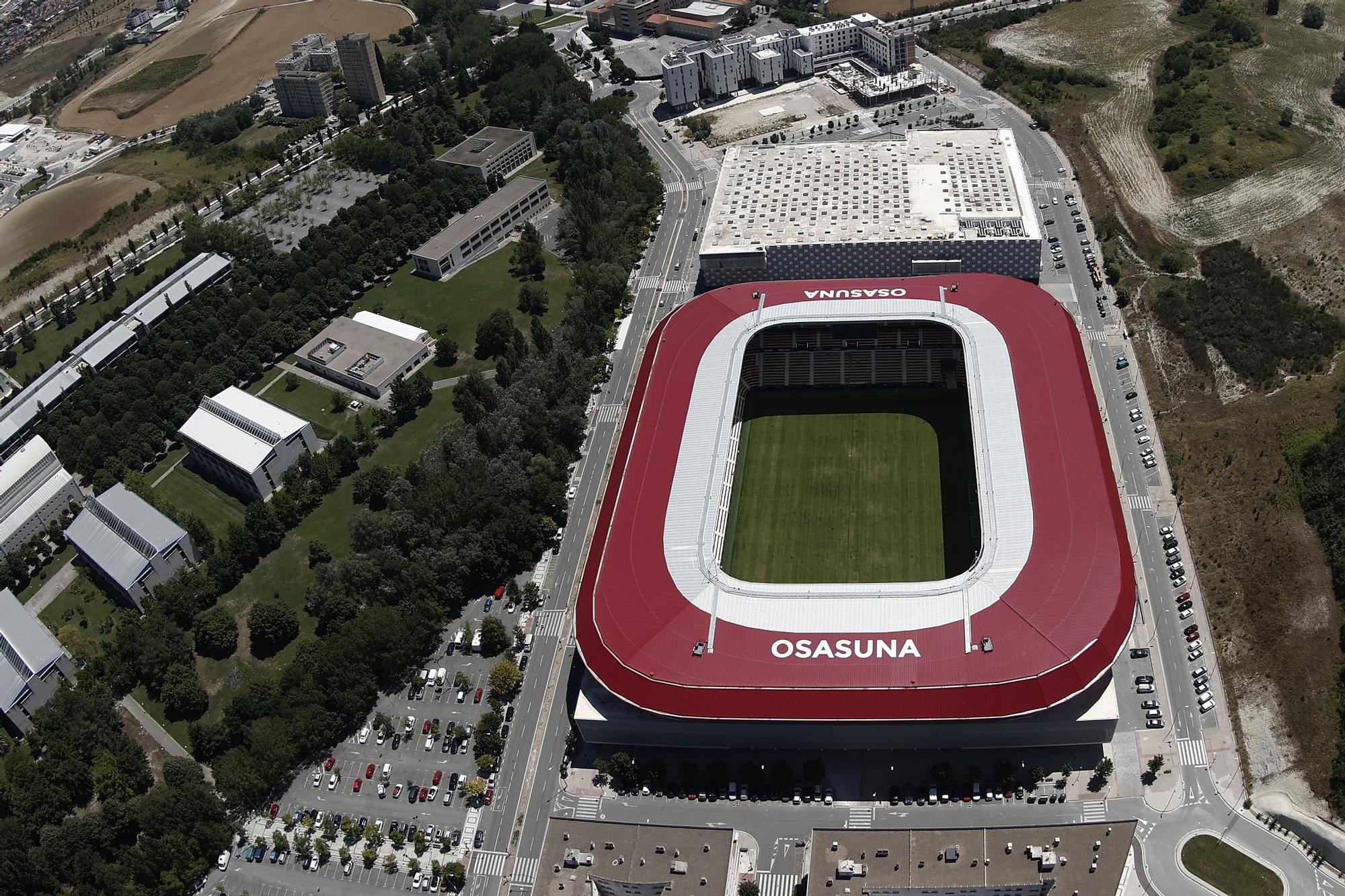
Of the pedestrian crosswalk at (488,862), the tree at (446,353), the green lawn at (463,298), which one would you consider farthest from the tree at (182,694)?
the green lawn at (463,298)

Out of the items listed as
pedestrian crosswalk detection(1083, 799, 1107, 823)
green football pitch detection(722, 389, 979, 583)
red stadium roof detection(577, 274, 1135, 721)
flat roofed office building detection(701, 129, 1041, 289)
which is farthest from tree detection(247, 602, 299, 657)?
pedestrian crosswalk detection(1083, 799, 1107, 823)

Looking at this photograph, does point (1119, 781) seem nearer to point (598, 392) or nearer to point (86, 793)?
point (598, 392)

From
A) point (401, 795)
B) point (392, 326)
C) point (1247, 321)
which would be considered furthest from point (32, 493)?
point (1247, 321)

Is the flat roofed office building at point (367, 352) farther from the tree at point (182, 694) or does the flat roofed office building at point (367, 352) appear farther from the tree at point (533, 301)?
the tree at point (182, 694)

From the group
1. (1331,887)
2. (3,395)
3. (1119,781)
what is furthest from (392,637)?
(3,395)

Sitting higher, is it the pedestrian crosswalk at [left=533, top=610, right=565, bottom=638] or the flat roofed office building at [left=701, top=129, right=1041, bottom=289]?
the flat roofed office building at [left=701, top=129, right=1041, bottom=289]

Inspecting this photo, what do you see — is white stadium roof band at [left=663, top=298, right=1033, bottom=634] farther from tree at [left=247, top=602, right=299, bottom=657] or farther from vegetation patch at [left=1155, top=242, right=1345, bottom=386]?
tree at [left=247, top=602, right=299, bottom=657]

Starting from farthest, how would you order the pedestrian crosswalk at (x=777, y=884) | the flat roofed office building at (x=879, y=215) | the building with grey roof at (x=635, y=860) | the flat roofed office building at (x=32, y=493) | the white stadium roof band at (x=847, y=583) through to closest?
the flat roofed office building at (x=879, y=215)
the flat roofed office building at (x=32, y=493)
the white stadium roof band at (x=847, y=583)
the pedestrian crosswalk at (x=777, y=884)
the building with grey roof at (x=635, y=860)
